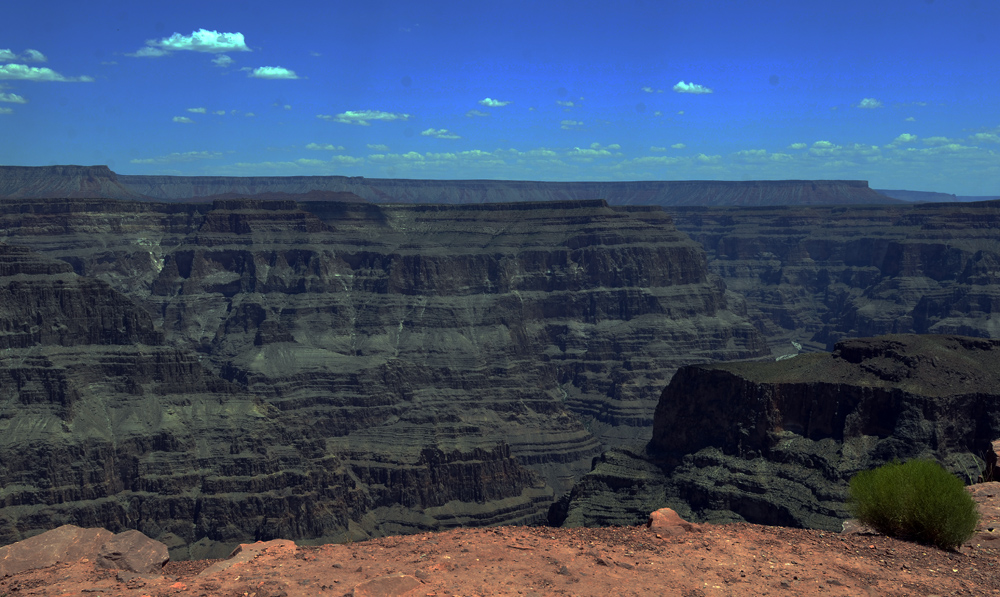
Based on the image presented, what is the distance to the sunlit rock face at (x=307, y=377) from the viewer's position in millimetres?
106062

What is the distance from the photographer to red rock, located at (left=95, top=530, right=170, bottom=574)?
27109mm

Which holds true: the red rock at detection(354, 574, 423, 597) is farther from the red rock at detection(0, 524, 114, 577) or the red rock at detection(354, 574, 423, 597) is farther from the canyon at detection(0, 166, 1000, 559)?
the canyon at detection(0, 166, 1000, 559)

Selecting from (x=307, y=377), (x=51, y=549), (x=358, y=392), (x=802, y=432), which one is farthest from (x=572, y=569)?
(x=307, y=377)

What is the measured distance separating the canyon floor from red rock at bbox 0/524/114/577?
2.88 ft

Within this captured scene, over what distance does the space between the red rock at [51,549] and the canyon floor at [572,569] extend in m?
0.88

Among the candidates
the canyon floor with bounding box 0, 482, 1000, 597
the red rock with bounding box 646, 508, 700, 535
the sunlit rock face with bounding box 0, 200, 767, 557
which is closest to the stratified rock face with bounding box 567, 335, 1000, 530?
A: the red rock with bounding box 646, 508, 700, 535

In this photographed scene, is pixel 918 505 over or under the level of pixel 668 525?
over

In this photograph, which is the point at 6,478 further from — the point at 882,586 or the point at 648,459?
the point at 882,586

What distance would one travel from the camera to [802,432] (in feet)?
260

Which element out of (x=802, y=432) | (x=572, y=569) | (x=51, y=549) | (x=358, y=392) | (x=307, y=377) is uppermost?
(x=572, y=569)

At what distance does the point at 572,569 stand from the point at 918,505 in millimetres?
10096

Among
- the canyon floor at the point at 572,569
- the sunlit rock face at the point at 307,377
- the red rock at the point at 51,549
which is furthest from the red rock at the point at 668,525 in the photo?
the sunlit rock face at the point at 307,377

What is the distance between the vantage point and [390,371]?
6319 inches

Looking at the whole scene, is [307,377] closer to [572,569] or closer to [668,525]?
[668,525]
